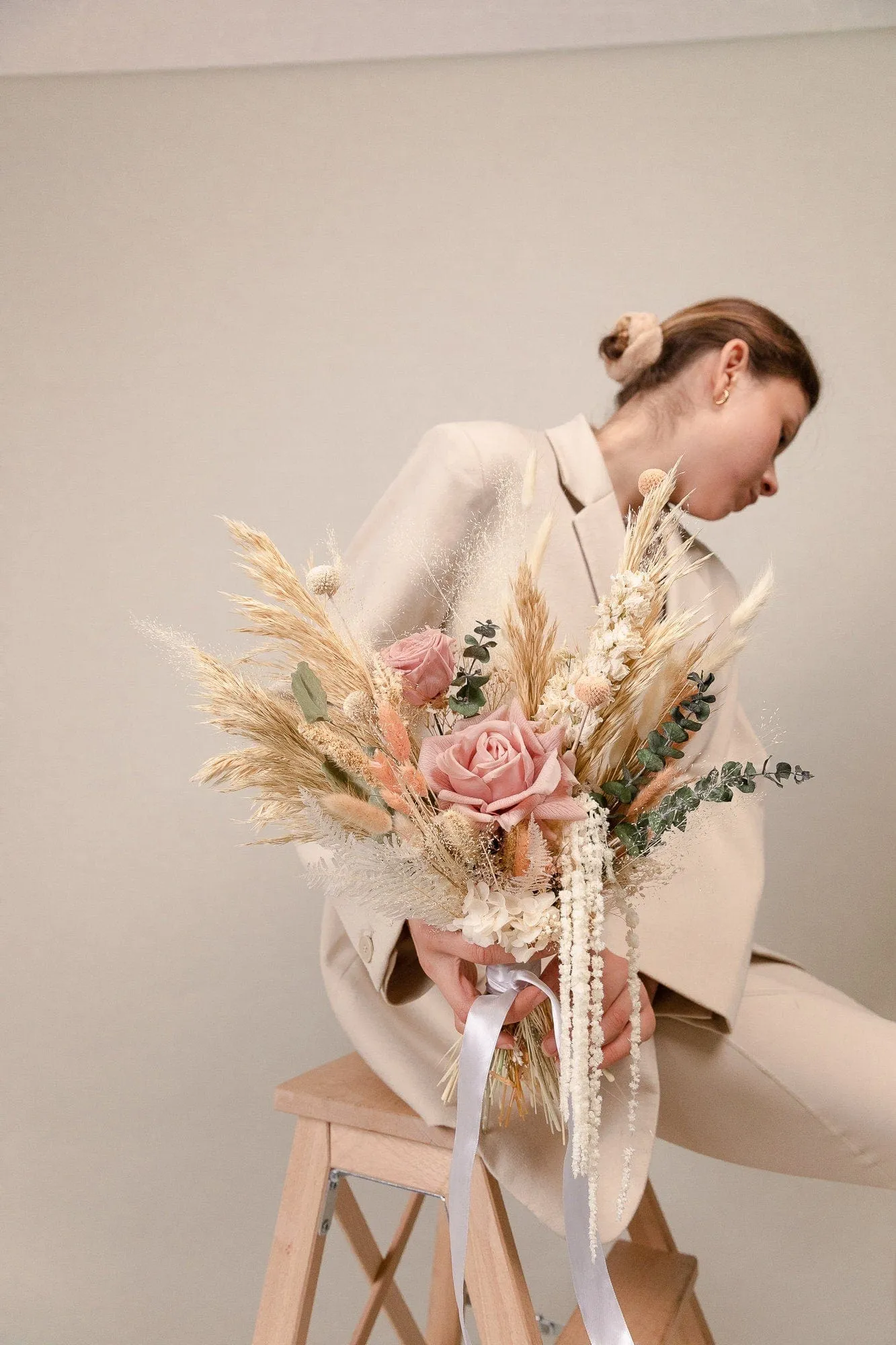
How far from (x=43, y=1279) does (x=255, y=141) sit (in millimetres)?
1965

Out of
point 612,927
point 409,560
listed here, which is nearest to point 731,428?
point 409,560

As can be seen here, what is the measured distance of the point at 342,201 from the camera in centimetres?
194

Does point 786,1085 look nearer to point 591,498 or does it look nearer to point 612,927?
point 612,927

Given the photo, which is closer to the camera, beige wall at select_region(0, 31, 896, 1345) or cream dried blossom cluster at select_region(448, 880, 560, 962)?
cream dried blossom cluster at select_region(448, 880, 560, 962)

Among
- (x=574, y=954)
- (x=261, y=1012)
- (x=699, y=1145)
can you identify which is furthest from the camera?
(x=261, y=1012)

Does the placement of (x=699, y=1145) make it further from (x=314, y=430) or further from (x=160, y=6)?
(x=160, y=6)

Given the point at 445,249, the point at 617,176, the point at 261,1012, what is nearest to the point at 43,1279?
the point at 261,1012

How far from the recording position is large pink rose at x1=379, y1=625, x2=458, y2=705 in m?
0.83

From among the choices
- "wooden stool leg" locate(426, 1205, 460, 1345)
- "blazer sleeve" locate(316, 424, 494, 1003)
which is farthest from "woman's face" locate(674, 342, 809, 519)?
"wooden stool leg" locate(426, 1205, 460, 1345)

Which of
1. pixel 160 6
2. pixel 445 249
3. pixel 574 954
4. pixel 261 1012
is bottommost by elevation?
pixel 261 1012

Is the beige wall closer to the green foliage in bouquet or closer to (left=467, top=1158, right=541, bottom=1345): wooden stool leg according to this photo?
(left=467, top=1158, right=541, bottom=1345): wooden stool leg

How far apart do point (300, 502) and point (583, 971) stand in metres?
1.29

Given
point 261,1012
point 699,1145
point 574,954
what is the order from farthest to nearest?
point 261,1012 < point 699,1145 < point 574,954

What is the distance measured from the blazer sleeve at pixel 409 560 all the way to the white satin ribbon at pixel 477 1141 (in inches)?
6.5
